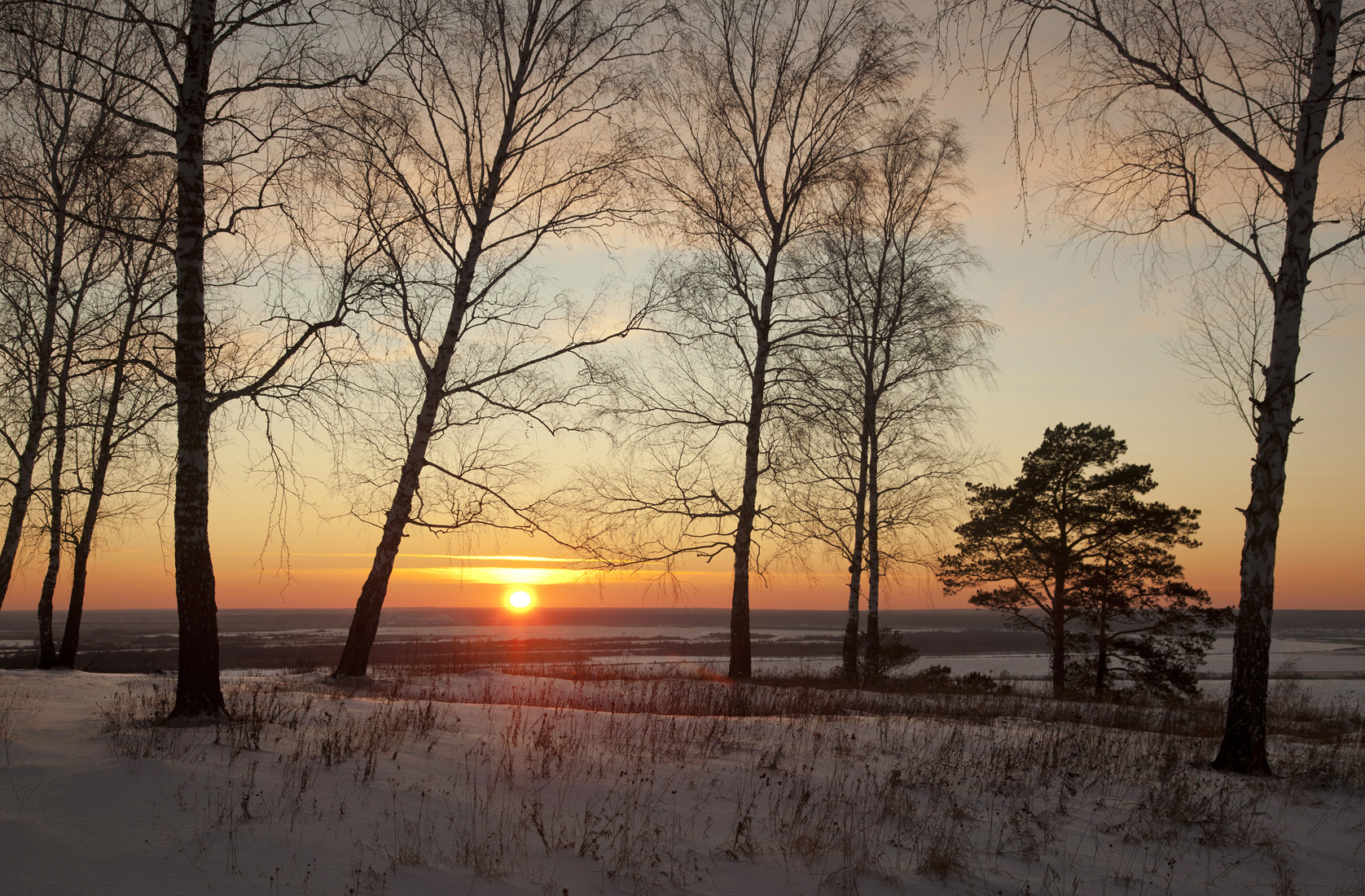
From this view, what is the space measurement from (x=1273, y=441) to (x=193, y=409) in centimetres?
1059

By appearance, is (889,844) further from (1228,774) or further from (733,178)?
→ (733,178)

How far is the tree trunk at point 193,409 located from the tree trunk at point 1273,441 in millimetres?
9857

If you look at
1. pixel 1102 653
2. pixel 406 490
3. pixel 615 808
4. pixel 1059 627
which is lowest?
pixel 1102 653

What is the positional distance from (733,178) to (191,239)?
9953mm

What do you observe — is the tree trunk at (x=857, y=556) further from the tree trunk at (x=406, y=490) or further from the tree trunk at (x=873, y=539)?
the tree trunk at (x=406, y=490)

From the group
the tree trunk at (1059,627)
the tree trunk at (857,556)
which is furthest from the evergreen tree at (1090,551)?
the tree trunk at (857,556)

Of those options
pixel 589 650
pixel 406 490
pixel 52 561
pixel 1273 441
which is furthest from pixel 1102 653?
pixel 589 650

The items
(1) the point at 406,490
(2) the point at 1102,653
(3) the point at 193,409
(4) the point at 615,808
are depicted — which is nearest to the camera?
(4) the point at 615,808

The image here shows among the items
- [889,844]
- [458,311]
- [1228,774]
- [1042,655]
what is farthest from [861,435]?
[1042,655]

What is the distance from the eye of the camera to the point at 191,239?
7062mm

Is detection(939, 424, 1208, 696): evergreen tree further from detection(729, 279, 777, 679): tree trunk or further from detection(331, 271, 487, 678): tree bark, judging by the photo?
detection(331, 271, 487, 678): tree bark

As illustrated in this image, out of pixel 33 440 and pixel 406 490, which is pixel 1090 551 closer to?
pixel 406 490

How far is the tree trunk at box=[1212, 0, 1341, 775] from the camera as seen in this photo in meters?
7.85

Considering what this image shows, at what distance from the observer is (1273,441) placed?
8016mm
